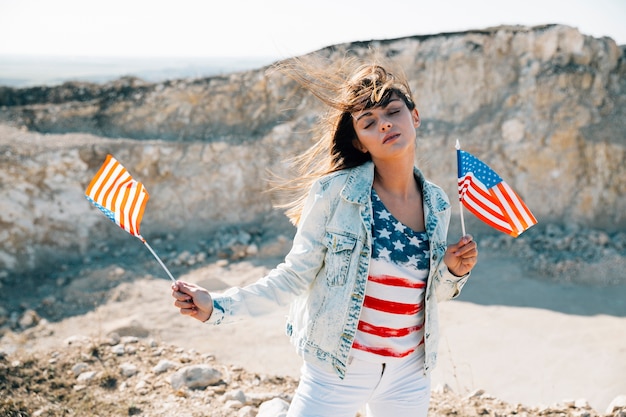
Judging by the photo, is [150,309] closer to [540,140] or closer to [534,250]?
[534,250]

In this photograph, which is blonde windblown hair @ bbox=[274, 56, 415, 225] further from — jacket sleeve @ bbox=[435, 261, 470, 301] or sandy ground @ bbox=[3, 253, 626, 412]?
sandy ground @ bbox=[3, 253, 626, 412]

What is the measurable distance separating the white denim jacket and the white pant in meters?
0.05

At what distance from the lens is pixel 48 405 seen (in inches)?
151

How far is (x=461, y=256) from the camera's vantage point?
2.19 metres

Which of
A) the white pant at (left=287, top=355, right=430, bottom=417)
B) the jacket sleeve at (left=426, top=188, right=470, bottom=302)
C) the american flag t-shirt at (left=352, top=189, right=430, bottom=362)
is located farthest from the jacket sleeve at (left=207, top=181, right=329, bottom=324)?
the jacket sleeve at (left=426, top=188, right=470, bottom=302)

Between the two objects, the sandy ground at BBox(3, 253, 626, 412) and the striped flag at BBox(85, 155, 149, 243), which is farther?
the sandy ground at BBox(3, 253, 626, 412)

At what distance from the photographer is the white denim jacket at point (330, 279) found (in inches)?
83.6

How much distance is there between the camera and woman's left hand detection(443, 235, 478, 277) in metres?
2.17

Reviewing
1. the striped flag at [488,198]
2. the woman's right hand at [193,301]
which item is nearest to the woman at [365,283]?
the woman's right hand at [193,301]

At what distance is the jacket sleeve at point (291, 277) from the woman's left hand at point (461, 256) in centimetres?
52

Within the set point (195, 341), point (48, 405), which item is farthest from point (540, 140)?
point (48, 405)

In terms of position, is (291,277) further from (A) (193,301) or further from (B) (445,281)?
(B) (445,281)

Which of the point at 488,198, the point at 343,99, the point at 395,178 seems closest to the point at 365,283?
the point at 395,178

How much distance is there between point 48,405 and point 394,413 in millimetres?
2838
